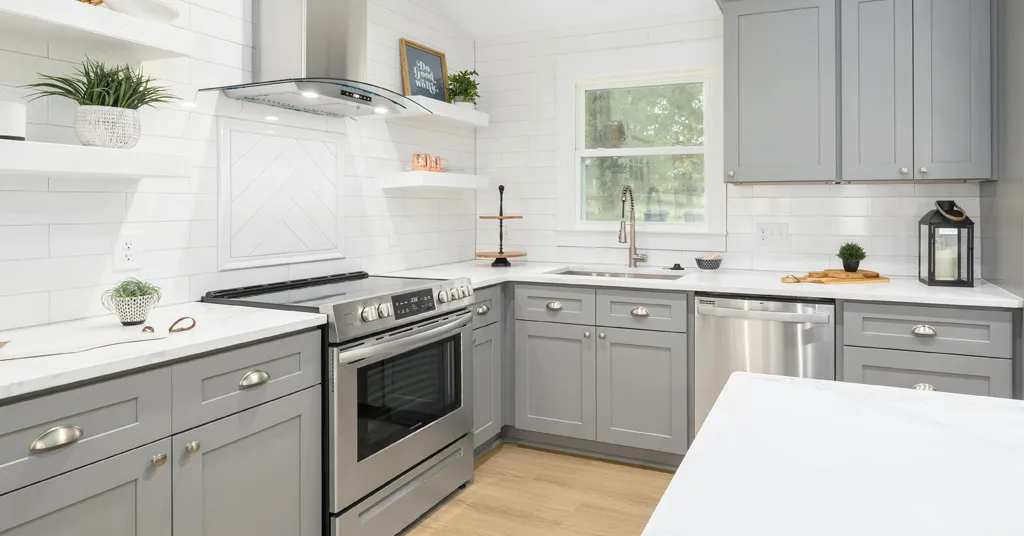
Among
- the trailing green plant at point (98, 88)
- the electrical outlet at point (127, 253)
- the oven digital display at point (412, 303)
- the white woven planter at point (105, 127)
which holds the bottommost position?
the oven digital display at point (412, 303)

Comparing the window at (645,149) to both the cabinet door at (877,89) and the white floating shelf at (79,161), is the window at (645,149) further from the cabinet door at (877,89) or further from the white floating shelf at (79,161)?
the white floating shelf at (79,161)

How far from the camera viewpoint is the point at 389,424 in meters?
2.59

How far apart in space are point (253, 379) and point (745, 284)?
2194 millimetres

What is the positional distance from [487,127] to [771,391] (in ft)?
11.3

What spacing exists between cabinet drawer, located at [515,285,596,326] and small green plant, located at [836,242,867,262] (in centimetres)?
126

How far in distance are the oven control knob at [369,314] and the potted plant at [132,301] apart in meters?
0.65

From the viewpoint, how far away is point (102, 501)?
5.34ft

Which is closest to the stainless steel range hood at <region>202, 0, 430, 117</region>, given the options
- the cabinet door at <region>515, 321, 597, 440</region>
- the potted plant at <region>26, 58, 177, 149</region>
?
the potted plant at <region>26, 58, 177, 149</region>

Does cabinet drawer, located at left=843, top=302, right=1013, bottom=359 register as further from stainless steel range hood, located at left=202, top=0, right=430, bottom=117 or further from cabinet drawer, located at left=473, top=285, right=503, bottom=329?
stainless steel range hood, located at left=202, top=0, right=430, bottom=117

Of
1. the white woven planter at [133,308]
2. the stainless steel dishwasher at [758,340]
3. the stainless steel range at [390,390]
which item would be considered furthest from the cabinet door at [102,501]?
the stainless steel dishwasher at [758,340]

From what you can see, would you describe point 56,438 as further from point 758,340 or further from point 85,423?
point 758,340

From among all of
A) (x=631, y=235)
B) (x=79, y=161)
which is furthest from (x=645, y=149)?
(x=79, y=161)

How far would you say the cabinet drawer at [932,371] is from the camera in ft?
8.82

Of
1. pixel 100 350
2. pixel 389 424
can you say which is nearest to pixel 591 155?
pixel 389 424
